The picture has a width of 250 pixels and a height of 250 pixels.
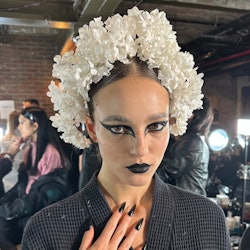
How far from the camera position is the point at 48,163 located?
2.48 meters

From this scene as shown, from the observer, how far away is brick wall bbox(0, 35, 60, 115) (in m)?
5.50

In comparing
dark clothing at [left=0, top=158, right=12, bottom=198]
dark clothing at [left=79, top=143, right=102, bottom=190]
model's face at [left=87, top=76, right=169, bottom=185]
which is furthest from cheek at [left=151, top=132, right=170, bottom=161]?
dark clothing at [left=0, top=158, right=12, bottom=198]

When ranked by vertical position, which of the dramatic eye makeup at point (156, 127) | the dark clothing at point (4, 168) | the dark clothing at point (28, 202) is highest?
the dramatic eye makeup at point (156, 127)

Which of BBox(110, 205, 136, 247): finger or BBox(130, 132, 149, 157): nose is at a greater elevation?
BBox(130, 132, 149, 157): nose

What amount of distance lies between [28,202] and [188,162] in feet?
4.21

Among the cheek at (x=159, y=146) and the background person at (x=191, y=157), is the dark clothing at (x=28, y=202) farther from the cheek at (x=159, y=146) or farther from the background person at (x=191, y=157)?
the cheek at (x=159, y=146)

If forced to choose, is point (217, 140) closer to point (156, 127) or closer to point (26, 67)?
point (26, 67)

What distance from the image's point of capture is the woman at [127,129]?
Result: 0.77 meters

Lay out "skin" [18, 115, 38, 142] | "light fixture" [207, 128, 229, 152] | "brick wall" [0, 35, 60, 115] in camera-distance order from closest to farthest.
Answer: "skin" [18, 115, 38, 142]
"light fixture" [207, 128, 229, 152]
"brick wall" [0, 35, 60, 115]

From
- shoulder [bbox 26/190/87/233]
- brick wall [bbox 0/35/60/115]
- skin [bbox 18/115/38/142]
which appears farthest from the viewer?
brick wall [bbox 0/35/60/115]

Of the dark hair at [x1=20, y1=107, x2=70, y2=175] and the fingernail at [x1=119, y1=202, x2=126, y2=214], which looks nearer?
the fingernail at [x1=119, y1=202, x2=126, y2=214]

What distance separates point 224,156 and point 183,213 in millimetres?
3954

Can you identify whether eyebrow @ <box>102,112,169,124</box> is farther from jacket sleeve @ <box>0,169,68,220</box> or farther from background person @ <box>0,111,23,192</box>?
background person @ <box>0,111,23,192</box>

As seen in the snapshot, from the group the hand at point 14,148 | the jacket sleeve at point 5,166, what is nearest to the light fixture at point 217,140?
the hand at point 14,148
